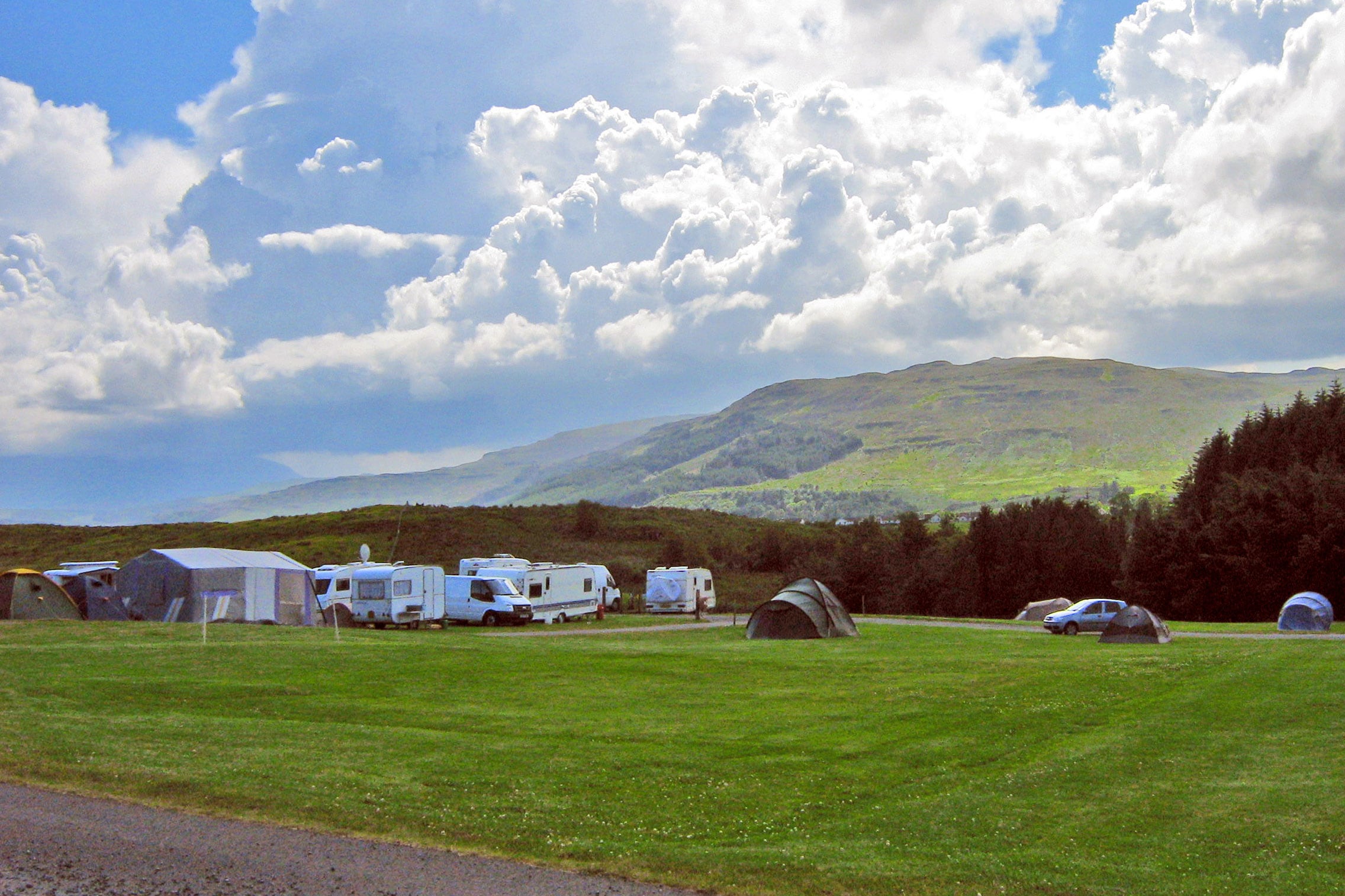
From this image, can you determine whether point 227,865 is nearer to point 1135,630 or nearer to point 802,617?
point 802,617

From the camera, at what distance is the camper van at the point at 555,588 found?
4369 cm

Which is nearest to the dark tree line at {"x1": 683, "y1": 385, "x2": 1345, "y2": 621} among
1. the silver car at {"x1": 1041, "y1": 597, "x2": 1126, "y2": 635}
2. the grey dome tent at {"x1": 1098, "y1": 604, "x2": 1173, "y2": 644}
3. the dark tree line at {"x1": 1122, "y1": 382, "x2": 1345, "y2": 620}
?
the dark tree line at {"x1": 1122, "y1": 382, "x2": 1345, "y2": 620}

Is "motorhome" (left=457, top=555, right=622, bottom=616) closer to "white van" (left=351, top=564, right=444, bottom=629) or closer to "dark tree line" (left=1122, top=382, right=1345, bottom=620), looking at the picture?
"white van" (left=351, top=564, right=444, bottom=629)

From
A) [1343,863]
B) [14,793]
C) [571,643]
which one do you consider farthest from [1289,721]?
[571,643]

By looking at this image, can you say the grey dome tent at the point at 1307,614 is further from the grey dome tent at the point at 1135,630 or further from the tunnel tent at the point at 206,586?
the tunnel tent at the point at 206,586

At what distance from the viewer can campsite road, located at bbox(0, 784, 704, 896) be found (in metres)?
7.79

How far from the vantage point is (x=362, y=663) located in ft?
75.6

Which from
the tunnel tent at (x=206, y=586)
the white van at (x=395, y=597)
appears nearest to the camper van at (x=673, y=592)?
the white van at (x=395, y=597)

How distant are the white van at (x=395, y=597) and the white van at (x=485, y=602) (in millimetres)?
1690

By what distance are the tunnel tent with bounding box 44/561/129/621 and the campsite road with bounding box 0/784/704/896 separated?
89.9 ft

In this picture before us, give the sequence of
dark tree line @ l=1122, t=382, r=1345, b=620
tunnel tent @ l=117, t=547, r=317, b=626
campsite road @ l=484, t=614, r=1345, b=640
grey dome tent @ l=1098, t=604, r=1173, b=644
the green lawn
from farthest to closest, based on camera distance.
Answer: dark tree line @ l=1122, t=382, r=1345, b=620
campsite road @ l=484, t=614, r=1345, b=640
tunnel tent @ l=117, t=547, r=317, b=626
grey dome tent @ l=1098, t=604, r=1173, b=644
the green lawn

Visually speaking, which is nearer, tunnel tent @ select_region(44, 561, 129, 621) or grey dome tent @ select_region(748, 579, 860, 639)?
grey dome tent @ select_region(748, 579, 860, 639)

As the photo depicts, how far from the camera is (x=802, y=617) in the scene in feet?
113

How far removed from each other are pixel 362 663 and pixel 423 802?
525 inches
